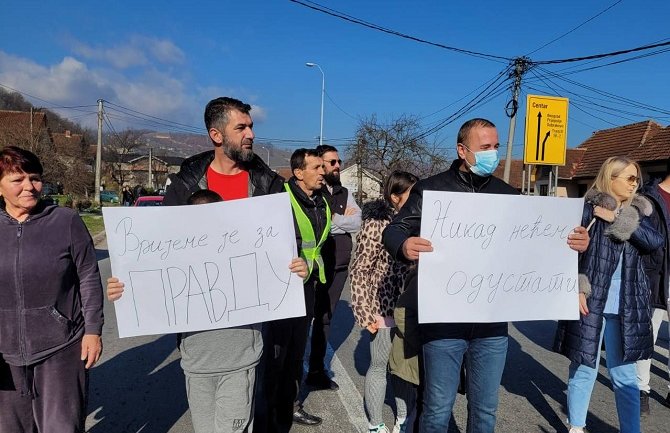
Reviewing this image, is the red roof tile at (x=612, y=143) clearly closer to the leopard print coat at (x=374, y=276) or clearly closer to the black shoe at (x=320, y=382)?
the black shoe at (x=320, y=382)

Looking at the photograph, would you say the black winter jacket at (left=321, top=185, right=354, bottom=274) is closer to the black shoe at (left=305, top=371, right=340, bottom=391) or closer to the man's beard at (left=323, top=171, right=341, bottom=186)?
the man's beard at (left=323, top=171, right=341, bottom=186)

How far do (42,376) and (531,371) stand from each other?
4.36 metres

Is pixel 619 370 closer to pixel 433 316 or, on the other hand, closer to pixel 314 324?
pixel 433 316

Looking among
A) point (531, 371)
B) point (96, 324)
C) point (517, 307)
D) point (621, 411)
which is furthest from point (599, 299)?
point (96, 324)

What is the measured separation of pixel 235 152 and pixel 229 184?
20 cm

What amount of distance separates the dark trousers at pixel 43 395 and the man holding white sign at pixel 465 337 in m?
1.73

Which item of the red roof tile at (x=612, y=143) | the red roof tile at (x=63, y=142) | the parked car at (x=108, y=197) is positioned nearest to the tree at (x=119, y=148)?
the parked car at (x=108, y=197)

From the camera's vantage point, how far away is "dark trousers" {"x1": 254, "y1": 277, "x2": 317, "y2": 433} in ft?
10.3

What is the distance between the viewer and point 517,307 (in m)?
2.55

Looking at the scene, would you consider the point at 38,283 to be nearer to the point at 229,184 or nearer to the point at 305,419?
the point at 229,184

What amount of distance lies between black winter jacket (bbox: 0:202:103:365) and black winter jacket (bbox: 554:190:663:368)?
2972 mm

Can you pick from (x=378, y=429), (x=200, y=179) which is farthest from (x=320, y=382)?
(x=200, y=179)

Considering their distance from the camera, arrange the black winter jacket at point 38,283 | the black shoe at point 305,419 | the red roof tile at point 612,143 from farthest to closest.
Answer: the red roof tile at point 612,143, the black shoe at point 305,419, the black winter jacket at point 38,283

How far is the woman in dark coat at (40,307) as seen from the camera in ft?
7.55
